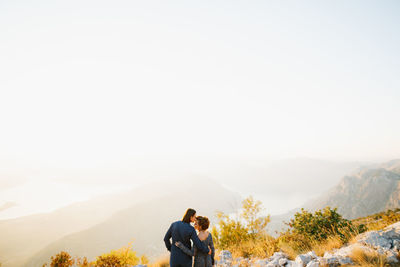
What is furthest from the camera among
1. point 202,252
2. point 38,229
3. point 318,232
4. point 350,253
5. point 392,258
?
point 38,229

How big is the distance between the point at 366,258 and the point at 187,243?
5424 millimetres

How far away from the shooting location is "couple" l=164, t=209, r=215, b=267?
207 inches

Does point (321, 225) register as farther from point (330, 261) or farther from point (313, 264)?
point (313, 264)

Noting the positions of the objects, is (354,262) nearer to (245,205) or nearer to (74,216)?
(245,205)

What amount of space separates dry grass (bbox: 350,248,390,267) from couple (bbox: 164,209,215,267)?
14.2ft

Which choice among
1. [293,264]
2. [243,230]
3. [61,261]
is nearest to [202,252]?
[293,264]

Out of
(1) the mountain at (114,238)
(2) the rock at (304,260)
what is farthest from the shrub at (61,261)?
(1) the mountain at (114,238)

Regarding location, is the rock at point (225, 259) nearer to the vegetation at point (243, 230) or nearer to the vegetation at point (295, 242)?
the vegetation at point (295, 242)

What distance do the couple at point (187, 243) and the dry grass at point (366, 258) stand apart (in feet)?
14.2

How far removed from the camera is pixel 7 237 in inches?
5246

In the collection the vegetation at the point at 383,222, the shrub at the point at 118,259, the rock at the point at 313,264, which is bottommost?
the vegetation at the point at 383,222

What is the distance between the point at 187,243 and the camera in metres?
5.36

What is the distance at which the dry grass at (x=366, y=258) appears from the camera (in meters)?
5.71

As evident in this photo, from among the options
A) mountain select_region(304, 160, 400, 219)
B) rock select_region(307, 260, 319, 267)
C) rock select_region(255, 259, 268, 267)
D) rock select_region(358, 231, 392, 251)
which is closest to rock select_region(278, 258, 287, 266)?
rock select_region(255, 259, 268, 267)
